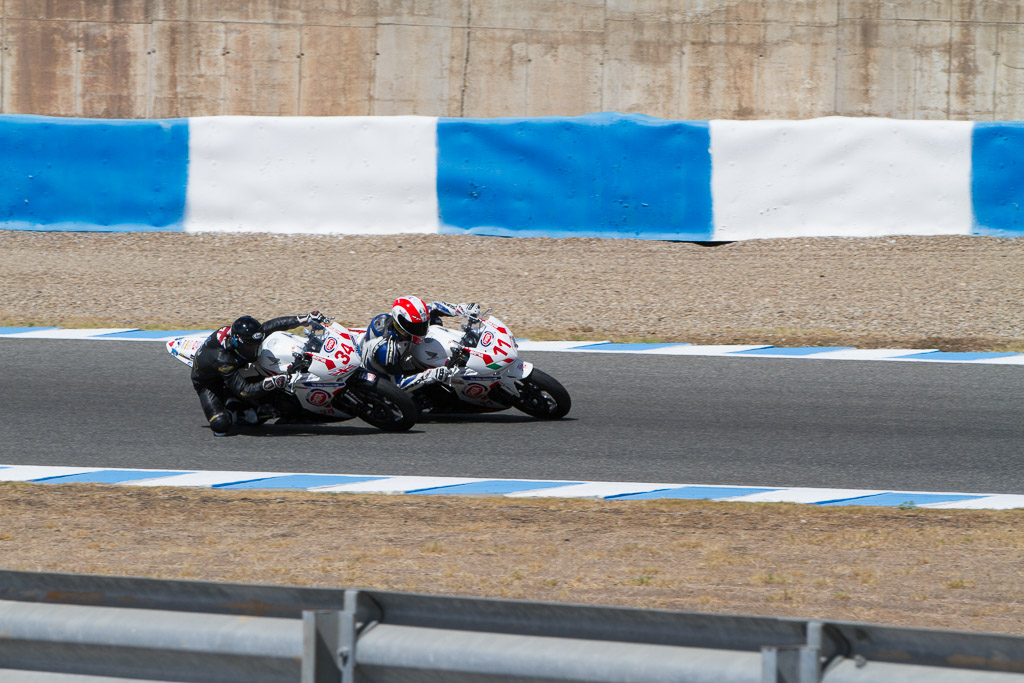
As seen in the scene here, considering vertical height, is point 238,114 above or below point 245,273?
above

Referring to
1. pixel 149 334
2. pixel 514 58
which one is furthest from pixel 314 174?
pixel 514 58

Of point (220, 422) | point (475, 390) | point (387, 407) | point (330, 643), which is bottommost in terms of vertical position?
point (330, 643)

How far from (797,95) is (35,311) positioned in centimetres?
959

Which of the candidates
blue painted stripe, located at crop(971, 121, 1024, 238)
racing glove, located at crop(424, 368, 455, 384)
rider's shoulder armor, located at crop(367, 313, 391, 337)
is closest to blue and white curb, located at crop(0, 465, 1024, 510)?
racing glove, located at crop(424, 368, 455, 384)

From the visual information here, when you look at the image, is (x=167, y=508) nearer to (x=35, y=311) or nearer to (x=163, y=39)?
(x=35, y=311)

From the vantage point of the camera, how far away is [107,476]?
815 centimetres

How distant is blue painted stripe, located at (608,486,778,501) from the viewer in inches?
298

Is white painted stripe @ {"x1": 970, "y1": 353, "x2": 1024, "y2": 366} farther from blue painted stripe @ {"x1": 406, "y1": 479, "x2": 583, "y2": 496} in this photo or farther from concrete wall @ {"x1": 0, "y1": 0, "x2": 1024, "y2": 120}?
concrete wall @ {"x1": 0, "y1": 0, "x2": 1024, "y2": 120}

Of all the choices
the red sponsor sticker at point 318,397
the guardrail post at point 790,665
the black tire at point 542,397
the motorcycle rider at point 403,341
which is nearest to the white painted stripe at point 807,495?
the black tire at point 542,397

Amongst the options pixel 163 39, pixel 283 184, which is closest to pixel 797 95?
pixel 283 184

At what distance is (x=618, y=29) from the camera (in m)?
16.2

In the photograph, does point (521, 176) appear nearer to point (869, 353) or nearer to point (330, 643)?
point (869, 353)

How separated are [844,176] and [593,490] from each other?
762 cm

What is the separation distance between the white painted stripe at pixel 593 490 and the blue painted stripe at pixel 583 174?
6.96 metres
